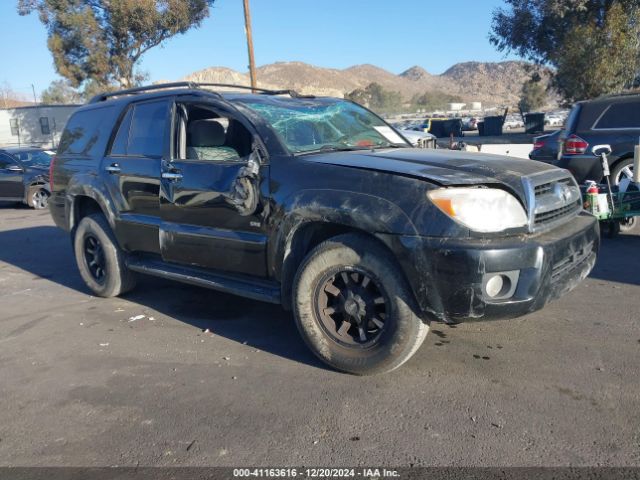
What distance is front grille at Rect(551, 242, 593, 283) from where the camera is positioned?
3285mm

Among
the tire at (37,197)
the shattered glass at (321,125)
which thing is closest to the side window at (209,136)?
the shattered glass at (321,125)

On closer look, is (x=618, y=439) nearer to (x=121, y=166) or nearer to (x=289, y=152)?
(x=289, y=152)

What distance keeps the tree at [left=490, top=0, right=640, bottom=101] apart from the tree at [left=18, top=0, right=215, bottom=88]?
15807 mm

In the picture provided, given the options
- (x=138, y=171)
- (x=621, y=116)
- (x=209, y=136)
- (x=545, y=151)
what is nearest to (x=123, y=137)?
(x=138, y=171)

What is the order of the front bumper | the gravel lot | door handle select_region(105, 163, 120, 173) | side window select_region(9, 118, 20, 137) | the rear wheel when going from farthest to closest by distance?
1. side window select_region(9, 118, 20, 137)
2. the rear wheel
3. door handle select_region(105, 163, 120, 173)
4. the front bumper
5. the gravel lot

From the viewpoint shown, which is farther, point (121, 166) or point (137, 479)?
point (121, 166)

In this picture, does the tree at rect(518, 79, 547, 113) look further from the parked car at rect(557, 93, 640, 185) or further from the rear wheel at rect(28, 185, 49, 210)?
the parked car at rect(557, 93, 640, 185)

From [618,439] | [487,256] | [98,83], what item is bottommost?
[618,439]

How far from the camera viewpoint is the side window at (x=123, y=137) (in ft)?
16.9

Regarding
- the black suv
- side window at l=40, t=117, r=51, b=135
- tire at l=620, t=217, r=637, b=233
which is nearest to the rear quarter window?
the black suv

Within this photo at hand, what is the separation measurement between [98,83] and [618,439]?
3096 centimetres

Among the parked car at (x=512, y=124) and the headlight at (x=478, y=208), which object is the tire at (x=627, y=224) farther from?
the parked car at (x=512, y=124)

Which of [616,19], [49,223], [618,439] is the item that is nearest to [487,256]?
[618,439]

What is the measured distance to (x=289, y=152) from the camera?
3.87m
